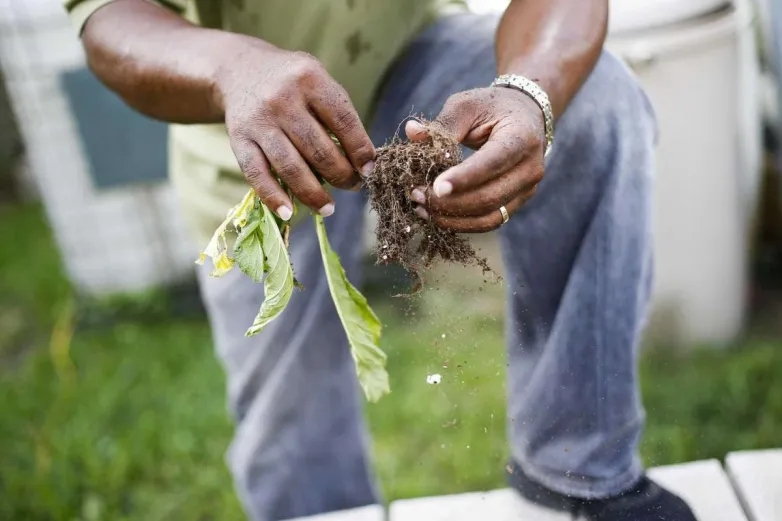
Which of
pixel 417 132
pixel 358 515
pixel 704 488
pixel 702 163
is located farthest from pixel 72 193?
pixel 704 488

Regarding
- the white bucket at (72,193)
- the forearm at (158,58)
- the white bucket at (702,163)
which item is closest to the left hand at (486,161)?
the forearm at (158,58)

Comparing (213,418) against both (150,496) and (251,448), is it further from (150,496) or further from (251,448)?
(251,448)

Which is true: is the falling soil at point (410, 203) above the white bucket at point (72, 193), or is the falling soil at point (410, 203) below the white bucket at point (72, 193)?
above

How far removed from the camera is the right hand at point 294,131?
3.31ft

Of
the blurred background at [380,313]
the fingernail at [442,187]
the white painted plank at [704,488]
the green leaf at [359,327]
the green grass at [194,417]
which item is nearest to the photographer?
the fingernail at [442,187]

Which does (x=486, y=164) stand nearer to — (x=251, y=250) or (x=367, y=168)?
(x=367, y=168)

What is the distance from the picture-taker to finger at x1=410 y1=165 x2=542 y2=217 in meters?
1.01

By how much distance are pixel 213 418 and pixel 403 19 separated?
1.60 metres

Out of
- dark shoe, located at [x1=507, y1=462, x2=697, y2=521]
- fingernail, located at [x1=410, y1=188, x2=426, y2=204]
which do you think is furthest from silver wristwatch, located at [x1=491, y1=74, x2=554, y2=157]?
dark shoe, located at [x1=507, y1=462, x2=697, y2=521]

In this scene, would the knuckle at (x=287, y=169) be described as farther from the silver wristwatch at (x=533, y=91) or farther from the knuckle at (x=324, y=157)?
the silver wristwatch at (x=533, y=91)

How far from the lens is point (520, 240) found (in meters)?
1.32

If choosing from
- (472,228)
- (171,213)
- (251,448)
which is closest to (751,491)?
(472,228)

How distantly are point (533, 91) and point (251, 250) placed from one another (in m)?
0.46

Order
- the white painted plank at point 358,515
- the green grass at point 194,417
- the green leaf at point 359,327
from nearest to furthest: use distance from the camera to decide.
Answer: the green leaf at point 359,327, the white painted plank at point 358,515, the green grass at point 194,417
